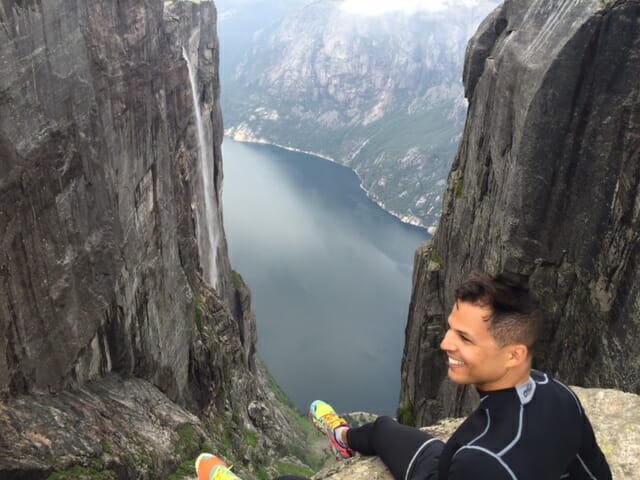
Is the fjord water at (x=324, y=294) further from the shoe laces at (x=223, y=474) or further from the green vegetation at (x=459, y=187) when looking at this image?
the shoe laces at (x=223, y=474)

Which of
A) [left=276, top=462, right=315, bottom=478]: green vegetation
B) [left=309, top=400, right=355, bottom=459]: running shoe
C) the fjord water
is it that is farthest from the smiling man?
the fjord water

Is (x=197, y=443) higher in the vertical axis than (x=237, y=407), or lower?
higher

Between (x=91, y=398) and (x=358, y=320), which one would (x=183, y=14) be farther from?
(x=358, y=320)

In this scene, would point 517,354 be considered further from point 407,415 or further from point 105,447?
point 407,415

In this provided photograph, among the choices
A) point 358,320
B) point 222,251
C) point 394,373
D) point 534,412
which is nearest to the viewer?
point 534,412

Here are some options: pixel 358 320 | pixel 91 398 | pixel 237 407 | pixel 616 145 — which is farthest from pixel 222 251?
pixel 358 320

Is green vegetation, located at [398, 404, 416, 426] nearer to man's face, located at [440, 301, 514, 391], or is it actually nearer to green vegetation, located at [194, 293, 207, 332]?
green vegetation, located at [194, 293, 207, 332]
